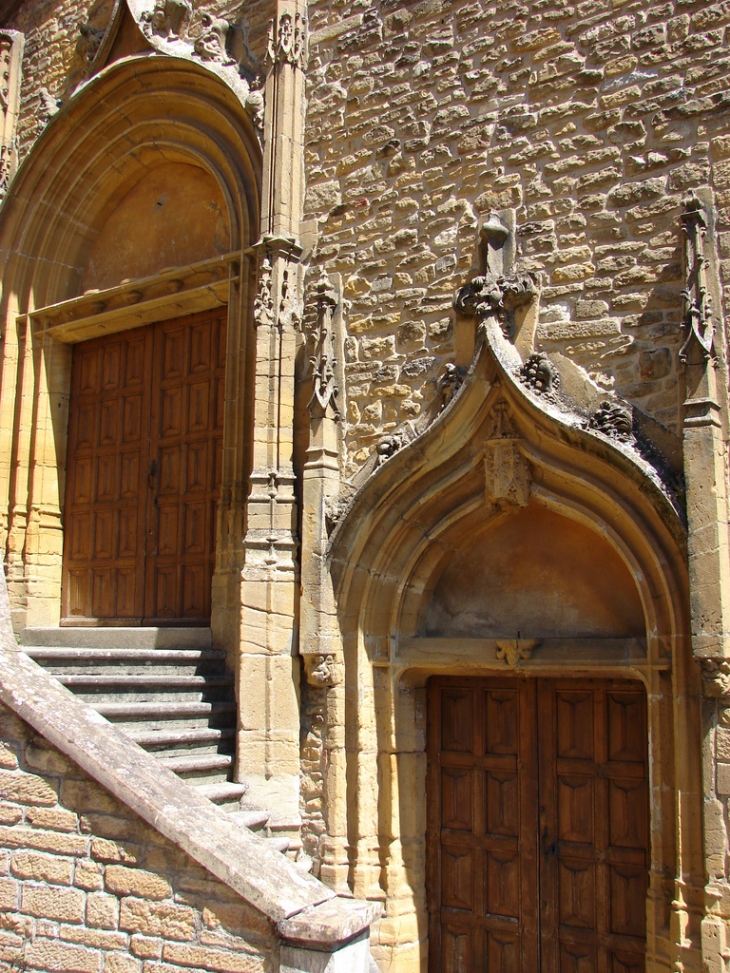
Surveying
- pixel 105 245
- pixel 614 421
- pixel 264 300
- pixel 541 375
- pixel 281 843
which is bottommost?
pixel 281 843

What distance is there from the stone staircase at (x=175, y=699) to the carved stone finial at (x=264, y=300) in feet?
7.10

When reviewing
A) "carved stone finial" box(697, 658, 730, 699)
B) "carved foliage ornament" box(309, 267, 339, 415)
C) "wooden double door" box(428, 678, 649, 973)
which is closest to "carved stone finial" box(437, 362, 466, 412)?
"carved foliage ornament" box(309, 267, 339, 415)

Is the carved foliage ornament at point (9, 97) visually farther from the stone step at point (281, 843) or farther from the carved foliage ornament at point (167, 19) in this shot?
the stone step at point (281, 843)

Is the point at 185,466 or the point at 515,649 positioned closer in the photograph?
the point at 515,649

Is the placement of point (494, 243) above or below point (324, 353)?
above

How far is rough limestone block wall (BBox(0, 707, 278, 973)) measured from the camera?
394 centimetres

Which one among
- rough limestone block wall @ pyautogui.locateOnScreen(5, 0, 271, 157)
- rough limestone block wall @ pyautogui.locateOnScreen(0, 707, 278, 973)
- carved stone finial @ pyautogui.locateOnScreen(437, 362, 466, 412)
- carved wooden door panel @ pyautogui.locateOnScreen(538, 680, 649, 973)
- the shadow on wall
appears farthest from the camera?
rough limestone block wall @ pyautogui.locateOnScreen(5, 0, 271, 157)

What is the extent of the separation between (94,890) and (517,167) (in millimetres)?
4440

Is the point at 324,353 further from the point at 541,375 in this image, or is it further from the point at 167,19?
the point at 167,19

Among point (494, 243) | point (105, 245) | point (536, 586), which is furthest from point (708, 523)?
point (105, 245)

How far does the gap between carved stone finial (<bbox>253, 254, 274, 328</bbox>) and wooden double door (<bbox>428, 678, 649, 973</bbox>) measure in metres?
2.62

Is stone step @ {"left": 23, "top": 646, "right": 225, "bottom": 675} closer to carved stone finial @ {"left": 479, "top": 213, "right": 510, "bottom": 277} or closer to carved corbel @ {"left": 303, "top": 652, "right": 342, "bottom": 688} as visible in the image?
carved corbel @ {"left": 303, "top": 652, "right": 342, "bottom": 688}

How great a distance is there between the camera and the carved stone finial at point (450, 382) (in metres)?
5.69

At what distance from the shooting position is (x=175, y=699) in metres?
6.12
